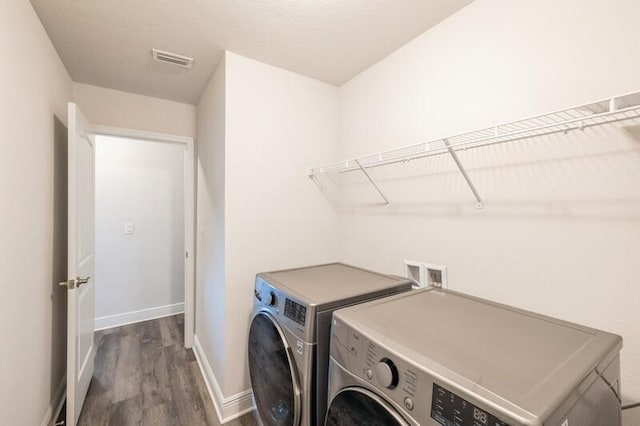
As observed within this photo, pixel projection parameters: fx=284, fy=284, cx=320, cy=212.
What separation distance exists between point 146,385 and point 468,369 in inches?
94.0

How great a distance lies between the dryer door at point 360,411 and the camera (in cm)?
74

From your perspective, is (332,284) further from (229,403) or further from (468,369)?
(229,403)

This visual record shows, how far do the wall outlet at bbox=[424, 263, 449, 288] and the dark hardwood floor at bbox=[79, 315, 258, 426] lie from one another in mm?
1404

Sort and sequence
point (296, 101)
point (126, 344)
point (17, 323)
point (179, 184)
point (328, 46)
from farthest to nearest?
point (179, 184), point (126, 344), point (296, 101), point (328, 46), point (17, 323)

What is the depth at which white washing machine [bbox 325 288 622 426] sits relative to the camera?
1.93 ft

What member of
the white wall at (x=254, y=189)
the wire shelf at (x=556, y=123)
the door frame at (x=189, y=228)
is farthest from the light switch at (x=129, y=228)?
the wire shelf at (x=556, y=123)

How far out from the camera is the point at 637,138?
93 centimetres

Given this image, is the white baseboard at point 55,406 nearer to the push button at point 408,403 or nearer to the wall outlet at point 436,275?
the push button at point 408,403

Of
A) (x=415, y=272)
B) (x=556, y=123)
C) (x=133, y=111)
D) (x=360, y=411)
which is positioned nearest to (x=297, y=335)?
(x=360, y=411)

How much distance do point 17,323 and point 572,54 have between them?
2.57 m

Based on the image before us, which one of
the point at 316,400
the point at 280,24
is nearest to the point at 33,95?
the point at 280,24

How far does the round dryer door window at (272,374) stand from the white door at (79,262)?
3.42 feet

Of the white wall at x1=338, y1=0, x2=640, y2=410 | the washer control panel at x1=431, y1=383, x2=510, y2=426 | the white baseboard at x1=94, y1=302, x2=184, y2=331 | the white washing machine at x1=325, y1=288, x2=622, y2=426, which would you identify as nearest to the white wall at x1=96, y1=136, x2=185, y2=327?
the white baseboard at x1=94, y1=302, x2=184, y2=331

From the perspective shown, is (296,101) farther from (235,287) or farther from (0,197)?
(0,197)
